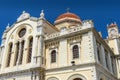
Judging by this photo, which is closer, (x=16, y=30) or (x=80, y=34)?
(x=80, y=34)

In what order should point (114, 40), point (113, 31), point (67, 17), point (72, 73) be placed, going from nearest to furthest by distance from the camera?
point (72, 73) < point (114, 40) < point (67, 17) < point (113, 31)

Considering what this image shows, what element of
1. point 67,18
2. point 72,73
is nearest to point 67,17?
point 67,18

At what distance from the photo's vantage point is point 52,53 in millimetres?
24438

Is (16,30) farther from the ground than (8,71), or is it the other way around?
(16,30)

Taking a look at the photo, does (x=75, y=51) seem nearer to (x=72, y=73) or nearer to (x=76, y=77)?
(x=72, y=73)

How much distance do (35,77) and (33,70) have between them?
0.93 m

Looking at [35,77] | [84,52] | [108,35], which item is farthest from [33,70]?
[108,35]

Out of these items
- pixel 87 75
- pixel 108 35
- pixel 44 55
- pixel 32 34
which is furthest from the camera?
pixel 108 35

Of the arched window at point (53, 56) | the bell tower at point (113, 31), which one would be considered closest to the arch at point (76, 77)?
the arched window at point (53, 56)

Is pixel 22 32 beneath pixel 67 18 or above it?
beneath

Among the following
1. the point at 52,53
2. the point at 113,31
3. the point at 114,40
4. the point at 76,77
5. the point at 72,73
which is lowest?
the point at 76,77

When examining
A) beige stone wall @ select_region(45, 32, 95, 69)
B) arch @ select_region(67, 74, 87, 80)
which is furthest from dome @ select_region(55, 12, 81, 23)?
arch @ select_region(67, 74, 87, 80)

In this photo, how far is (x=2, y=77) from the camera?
26.1 meters

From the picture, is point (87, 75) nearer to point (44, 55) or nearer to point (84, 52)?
point (84, 52)
